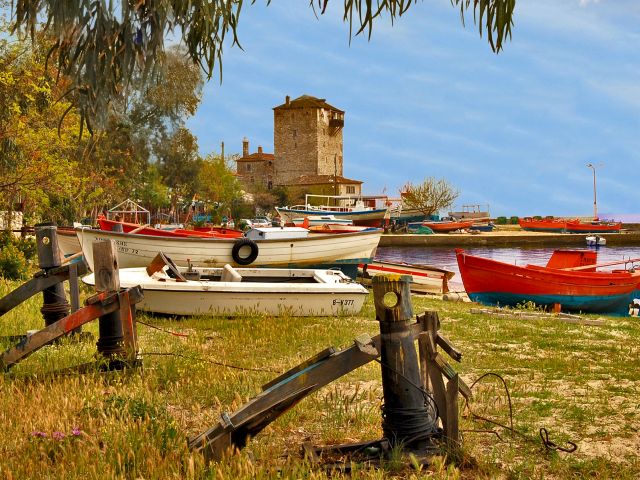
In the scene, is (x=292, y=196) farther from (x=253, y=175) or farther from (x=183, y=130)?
(x=183, y=130)

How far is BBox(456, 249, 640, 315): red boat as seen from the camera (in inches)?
718

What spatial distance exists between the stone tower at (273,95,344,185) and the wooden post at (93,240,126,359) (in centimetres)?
9312

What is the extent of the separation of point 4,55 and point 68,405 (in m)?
19.0

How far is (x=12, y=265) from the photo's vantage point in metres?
18.5

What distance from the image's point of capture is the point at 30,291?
8.20 metres

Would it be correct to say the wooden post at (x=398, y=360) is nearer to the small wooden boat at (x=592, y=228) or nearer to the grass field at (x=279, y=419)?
the grass field at (x=279, y=419)

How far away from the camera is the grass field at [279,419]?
445 cm

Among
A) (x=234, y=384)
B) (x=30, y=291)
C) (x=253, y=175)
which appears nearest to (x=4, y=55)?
(x=30, y=291)

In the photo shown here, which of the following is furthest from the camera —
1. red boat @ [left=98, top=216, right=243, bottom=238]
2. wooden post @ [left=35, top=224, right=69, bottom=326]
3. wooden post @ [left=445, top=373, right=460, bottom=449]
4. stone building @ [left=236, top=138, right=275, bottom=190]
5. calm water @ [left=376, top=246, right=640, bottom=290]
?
stone building @ [left=236, top=138, right=275, bottom=190]

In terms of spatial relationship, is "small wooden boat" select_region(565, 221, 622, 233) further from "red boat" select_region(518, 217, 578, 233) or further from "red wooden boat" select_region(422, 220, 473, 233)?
"red wooden boat" select_region(422, 220, 473, 233)

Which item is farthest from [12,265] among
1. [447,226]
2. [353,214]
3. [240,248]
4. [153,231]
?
[447,226]

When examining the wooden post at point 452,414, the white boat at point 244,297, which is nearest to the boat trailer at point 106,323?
the wooden post at point 452,414

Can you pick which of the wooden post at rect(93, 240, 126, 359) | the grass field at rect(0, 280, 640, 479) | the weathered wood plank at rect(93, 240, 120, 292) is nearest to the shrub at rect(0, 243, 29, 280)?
the grass field at rect(0, 280, 640, 479)

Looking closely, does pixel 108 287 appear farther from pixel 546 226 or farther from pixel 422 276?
pixel 546 226
